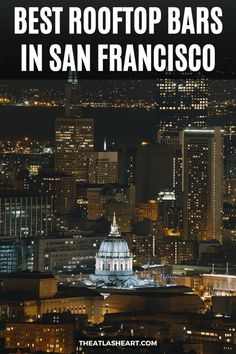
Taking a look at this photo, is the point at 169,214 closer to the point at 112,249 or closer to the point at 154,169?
the point at 154,169

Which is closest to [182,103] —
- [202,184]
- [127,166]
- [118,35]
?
[127,166]

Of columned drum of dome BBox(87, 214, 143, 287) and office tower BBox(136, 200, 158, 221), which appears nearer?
columned drum of dome BBox(87, 214, 143, 287)

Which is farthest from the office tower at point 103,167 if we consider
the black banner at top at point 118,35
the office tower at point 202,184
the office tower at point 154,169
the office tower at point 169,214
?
the black banner at top at point 118,35

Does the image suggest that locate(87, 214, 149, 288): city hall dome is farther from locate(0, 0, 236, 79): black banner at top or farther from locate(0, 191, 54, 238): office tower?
locate(0, 0, 236, 79): black banner at top

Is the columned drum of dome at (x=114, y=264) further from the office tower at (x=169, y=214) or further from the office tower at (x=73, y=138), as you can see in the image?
the office tower at (x=73, y=138)

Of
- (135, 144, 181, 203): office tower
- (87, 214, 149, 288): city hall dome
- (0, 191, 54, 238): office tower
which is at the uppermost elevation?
(135, 144, 181, 203): office tower

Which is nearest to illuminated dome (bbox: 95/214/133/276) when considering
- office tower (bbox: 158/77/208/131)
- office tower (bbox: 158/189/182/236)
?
office tower (bbox: 158/189/182/236)

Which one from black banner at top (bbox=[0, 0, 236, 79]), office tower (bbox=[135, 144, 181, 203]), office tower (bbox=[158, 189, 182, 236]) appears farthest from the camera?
office tower (bbox=[135, 144, 181, 203])
